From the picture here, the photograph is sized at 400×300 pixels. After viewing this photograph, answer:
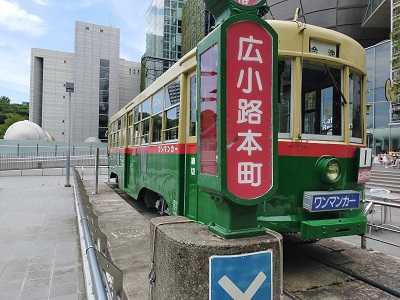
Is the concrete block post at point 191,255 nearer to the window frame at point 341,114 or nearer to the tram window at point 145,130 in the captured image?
the window frame at point 341,114

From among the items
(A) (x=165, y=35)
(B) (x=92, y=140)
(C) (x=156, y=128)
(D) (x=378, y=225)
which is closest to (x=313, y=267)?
(D) (x=378, y=225)

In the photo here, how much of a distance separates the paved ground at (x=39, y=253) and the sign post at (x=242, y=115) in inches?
106

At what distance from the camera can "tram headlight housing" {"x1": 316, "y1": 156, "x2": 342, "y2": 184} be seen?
4.63 m

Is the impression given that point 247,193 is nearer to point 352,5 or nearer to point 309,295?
point 309,295

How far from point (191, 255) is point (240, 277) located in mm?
309

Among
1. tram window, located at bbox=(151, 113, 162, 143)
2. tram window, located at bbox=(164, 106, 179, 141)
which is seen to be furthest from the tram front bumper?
tram window, located at bbox=(151, 113, 162, 143)

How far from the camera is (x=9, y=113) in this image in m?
85.1

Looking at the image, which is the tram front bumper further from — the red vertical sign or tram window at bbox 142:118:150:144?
tram window at bbox 142:118:150:144

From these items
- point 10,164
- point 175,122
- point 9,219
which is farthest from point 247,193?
point 10,164

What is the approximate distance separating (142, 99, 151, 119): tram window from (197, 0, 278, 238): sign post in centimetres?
560

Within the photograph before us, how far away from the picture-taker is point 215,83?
7.83ft

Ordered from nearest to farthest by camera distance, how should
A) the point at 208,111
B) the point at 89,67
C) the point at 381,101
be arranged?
the point at 208,111, the point at 381,101, the point at 89,67

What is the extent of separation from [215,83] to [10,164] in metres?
26.8

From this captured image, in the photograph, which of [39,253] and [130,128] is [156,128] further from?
[130,128]
